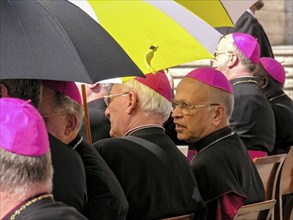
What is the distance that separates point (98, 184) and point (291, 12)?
16423 mm

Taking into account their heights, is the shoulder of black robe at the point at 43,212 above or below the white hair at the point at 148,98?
above

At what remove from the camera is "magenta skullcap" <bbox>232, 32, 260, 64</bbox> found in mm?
7797

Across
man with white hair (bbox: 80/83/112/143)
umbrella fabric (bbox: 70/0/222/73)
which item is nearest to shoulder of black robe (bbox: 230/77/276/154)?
man with white hair (bbox: 80/83/112/143)

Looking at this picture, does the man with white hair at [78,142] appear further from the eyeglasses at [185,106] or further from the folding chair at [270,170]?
the folding chair at [270,170]

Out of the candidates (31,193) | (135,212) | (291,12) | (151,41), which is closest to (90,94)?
(151,41)

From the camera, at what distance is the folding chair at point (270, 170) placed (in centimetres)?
625

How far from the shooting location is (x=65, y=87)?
4.36 metres

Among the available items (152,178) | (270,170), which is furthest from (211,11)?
(152,178)

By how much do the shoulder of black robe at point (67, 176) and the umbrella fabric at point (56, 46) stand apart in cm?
30

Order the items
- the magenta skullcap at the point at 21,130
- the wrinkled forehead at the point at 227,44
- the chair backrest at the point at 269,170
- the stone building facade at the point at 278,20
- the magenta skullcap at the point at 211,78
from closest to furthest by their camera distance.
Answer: the magenta skullcap at the point at 21,130
the magenta skullcap at the point at 211,78
the chair backrest at the point at 269,170
the wrinkled forehead at the point at 227,44
the stone building facade at the point at 278,20

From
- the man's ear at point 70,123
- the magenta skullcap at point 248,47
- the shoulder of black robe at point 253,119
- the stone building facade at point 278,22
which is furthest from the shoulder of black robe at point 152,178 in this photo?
the stone building facade at point 278,22

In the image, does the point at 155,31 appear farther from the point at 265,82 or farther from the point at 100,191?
the point at 265,82

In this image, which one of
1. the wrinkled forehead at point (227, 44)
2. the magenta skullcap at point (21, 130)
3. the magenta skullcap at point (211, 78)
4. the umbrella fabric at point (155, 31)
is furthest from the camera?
the wrinkled forehead at point (227, 44)

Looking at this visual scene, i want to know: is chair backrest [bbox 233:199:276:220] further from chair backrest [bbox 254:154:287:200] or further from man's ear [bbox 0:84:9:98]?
man's ear [bbox 0:84:9:98]
